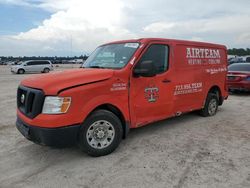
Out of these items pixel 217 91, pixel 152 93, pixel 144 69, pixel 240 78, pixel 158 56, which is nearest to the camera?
pixel 144 69

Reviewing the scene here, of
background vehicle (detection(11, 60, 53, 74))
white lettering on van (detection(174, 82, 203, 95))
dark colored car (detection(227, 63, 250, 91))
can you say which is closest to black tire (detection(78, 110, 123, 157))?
white lettering on van (detection(174, 82, 203, 95))

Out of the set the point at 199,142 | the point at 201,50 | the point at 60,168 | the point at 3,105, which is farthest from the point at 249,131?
the point at 3,105

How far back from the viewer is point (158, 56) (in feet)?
17.5

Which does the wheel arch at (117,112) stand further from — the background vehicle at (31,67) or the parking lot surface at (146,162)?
the background vehicle at (31,67)

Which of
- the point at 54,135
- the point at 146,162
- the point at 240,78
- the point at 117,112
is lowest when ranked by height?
the point at 146,162

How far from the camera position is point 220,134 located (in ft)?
18.1

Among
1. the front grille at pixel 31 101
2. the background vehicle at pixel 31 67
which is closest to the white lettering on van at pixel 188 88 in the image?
the front grille at pixel 31 101

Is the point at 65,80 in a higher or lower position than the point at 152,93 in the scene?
higher

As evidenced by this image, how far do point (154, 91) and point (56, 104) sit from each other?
7.02ft

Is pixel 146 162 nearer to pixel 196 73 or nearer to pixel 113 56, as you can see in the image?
pixel 113 56

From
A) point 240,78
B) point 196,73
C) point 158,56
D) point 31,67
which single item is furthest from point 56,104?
point 31,67

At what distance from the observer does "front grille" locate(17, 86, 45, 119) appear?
391cm

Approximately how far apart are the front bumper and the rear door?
1.29 metres

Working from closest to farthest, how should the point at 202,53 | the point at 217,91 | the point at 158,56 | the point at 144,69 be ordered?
1. the point at 144,69
2. the point at 158,56
3. the point at 202,53
4. the point at 217,91
